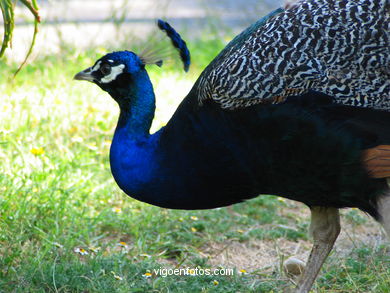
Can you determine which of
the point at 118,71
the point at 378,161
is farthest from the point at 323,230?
the point at 118,71

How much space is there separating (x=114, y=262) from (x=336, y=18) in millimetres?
1303

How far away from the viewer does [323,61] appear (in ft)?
9.08

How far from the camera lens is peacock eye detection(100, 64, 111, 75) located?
10.2ft

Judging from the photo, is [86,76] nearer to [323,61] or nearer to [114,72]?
[114,72]

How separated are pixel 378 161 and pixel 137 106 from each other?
0.98m

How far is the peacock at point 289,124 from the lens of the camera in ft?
8.93

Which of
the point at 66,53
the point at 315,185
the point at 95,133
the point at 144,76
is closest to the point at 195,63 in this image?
the point at 66,53

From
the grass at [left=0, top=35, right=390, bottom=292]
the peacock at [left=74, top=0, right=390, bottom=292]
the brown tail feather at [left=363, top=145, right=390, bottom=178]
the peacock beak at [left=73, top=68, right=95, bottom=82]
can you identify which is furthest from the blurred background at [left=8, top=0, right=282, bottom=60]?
the brown tail feather at [left=363, top=145, right=390, bottom=178]

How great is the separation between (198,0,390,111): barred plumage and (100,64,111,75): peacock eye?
0.47 meters

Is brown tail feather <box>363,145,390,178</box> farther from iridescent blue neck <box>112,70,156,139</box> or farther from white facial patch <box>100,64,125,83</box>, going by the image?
white facial patch <box>100,64,125,83</box>

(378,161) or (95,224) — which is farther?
(95,224)

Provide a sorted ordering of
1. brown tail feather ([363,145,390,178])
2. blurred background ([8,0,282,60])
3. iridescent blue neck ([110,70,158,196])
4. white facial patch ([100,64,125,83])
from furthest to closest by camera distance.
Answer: blurred background ([8,0,282,60]), white facial patch ([100,64,125,83]), iridescent blue neck ([110,70,158,196]), brown tail feather ([363,145,390,178])

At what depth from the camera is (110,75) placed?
3.11 metres

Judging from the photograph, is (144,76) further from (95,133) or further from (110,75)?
(95,133)
